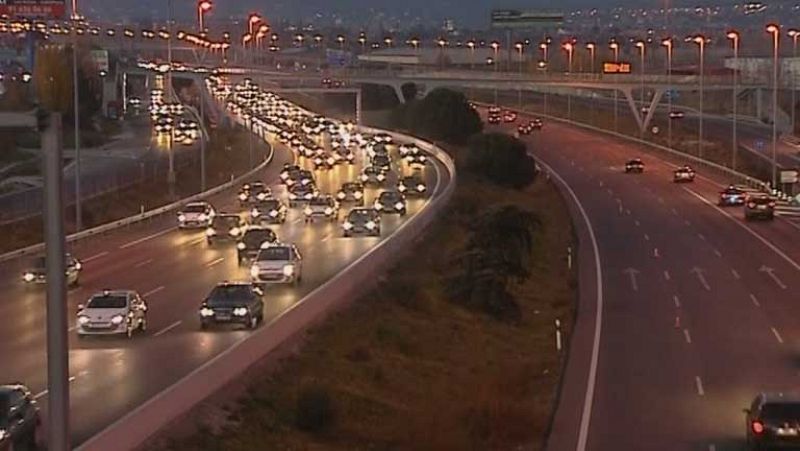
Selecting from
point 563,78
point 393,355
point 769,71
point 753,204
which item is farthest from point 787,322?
point 769,71

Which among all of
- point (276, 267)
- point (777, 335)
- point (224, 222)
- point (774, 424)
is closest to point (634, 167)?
point (224, 222)

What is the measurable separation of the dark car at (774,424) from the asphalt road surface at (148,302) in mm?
8917

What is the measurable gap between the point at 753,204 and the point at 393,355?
120 ft

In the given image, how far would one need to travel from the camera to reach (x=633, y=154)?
11006cm

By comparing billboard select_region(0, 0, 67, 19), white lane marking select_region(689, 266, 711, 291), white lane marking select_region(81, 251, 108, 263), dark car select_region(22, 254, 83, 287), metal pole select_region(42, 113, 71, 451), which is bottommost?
→ white lane marking select_region(689, 266, 711, 291)

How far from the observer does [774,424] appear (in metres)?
24.9

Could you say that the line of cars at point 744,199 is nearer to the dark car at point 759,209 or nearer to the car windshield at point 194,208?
the dark car at point 759,209

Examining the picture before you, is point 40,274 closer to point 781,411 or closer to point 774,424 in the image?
point 781,411

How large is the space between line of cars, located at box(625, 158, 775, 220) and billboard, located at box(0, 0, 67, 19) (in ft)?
128

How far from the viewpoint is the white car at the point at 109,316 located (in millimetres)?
31875

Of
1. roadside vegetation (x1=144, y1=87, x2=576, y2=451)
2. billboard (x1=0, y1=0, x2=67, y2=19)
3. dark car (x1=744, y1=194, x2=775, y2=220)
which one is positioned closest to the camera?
roadside vegetation (x1=144, y1=87, x2=576, y2=451)

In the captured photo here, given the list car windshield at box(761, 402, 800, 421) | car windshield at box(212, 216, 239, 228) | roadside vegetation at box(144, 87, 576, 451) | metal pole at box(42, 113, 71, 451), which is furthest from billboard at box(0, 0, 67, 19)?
metal pole at box(42, 113, 71, 451)

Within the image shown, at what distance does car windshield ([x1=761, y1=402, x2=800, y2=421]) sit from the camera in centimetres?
2500

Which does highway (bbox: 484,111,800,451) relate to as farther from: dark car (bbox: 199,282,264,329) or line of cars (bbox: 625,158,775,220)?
dark car (bbox: 199,282,264,329)
